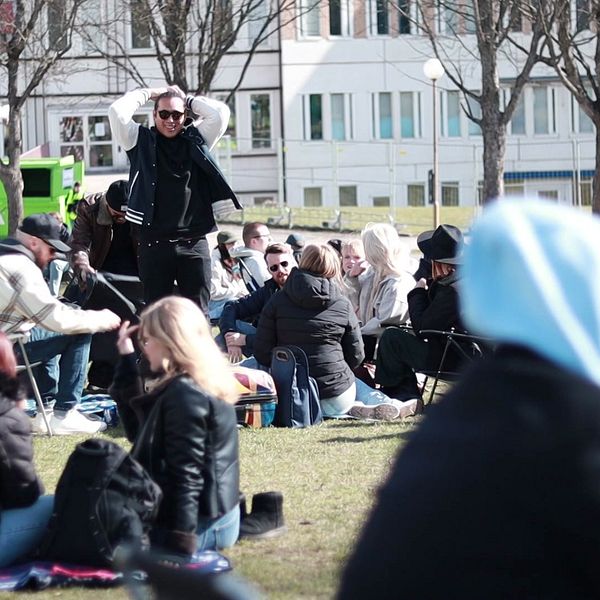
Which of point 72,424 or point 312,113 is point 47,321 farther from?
point 312,113

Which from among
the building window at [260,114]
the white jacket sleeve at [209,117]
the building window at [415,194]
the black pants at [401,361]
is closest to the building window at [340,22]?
the building window at [260,114]

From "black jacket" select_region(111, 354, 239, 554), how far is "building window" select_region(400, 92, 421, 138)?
37737 millimetres

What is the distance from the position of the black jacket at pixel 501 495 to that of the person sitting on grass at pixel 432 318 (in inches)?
269

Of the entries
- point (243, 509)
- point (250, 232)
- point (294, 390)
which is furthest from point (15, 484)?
point (250, 232)

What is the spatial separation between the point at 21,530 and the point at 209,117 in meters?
4.21

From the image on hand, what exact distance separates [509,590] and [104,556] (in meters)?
3.55

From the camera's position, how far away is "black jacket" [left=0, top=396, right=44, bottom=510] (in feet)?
17.6

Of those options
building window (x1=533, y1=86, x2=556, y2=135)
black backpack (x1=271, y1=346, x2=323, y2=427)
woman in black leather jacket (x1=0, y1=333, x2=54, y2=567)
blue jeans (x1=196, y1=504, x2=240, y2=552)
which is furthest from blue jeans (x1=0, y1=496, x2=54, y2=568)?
building window (x1=533, y1=86, x2=556, y2=135)

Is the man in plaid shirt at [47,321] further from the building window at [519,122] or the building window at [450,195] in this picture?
the building window at [519,122]

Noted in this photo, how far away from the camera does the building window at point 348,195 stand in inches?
1582

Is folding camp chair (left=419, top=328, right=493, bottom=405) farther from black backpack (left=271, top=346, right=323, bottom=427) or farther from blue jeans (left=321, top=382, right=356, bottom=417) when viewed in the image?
black backpack (left=271, top=346, right=323, bottom=427)

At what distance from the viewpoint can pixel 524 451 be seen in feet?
5.98

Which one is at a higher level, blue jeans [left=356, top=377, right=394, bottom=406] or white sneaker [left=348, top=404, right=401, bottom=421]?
blue jeans [left=356, top=377, right=394, bottom=406]

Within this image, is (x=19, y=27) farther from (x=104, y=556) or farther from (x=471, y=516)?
(x=471, y=516)
